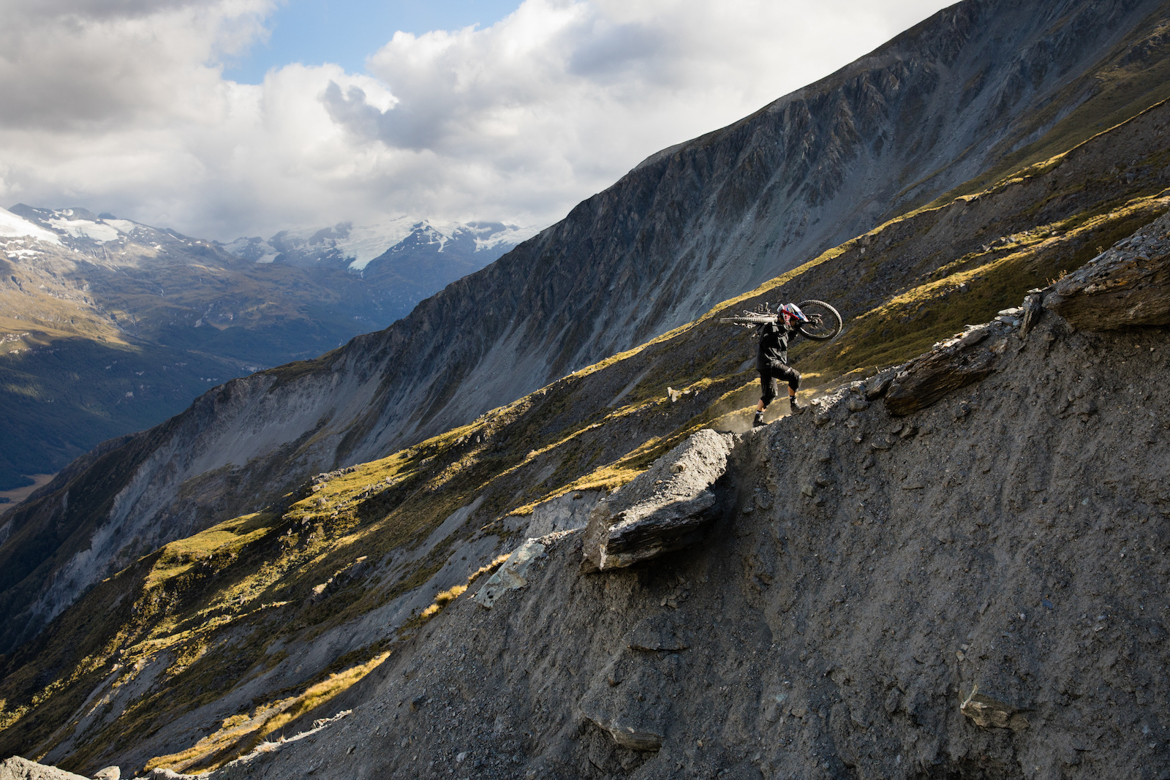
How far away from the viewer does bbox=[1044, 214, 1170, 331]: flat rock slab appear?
8266 mm

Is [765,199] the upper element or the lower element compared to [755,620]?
upper

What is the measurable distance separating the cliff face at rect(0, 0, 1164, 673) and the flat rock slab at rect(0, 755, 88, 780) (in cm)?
9643

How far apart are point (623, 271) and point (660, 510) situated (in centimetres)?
12373

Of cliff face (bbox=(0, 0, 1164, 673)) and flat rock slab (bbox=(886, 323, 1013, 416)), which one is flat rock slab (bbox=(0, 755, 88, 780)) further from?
cliff face (bbox=(0, 0, 1164, 673))

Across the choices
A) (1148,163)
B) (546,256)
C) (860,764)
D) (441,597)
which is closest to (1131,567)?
(860,764)

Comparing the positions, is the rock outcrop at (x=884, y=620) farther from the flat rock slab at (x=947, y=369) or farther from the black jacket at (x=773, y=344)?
the black jacket at (x=773, y=344)

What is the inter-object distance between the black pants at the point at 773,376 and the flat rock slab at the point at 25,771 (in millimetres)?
25405

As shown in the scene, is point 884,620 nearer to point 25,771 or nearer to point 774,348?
point 774,348

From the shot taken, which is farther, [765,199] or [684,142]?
[684,142]

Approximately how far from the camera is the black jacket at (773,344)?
1522cm

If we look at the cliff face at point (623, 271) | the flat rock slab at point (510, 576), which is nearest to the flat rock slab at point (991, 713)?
the flat rock slab at point (510, 576)

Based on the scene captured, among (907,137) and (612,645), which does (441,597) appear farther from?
(907,137)

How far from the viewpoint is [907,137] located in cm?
10556

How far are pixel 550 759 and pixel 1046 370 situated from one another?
470 inches
